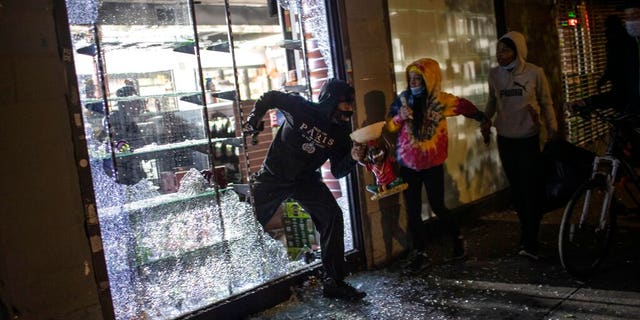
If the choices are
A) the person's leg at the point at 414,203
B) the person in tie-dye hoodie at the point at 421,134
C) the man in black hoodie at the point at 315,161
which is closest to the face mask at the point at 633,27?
the person in tie-dye hoodie at the point at 421,134

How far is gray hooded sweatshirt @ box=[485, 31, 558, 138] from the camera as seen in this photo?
525 centimetres

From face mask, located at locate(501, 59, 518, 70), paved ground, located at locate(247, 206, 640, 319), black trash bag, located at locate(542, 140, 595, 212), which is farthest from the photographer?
face mask, located at locate(501, 59, 518, 70)

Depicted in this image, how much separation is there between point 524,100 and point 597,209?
120 cm

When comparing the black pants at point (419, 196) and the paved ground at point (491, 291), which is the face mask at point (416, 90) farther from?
the paved ground at point (491, 291)

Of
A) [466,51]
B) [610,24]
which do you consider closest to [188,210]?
[466,51]

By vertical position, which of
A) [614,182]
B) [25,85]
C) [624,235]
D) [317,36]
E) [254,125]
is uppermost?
[317,36]

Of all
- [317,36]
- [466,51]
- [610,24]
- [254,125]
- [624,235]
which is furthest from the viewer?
[466,51]

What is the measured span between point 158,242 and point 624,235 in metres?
4.55

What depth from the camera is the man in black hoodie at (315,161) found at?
459 centimetres

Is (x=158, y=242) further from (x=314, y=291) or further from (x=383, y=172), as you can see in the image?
(x=383, y=172)

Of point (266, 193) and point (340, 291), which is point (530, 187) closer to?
point (340, 291)

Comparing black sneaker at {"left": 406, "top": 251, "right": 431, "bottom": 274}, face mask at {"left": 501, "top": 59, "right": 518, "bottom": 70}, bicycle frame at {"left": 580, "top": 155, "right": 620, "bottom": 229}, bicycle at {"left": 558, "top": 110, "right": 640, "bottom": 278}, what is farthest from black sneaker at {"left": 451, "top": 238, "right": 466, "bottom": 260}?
face mask at {"left": 501, "top": 59, "right": 518, "bottom": 70}

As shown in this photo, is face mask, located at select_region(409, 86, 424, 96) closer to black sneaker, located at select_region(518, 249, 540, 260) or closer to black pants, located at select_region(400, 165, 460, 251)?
black pants, located at select_region(400, 165, 460, 251)

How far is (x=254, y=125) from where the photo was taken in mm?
4422
